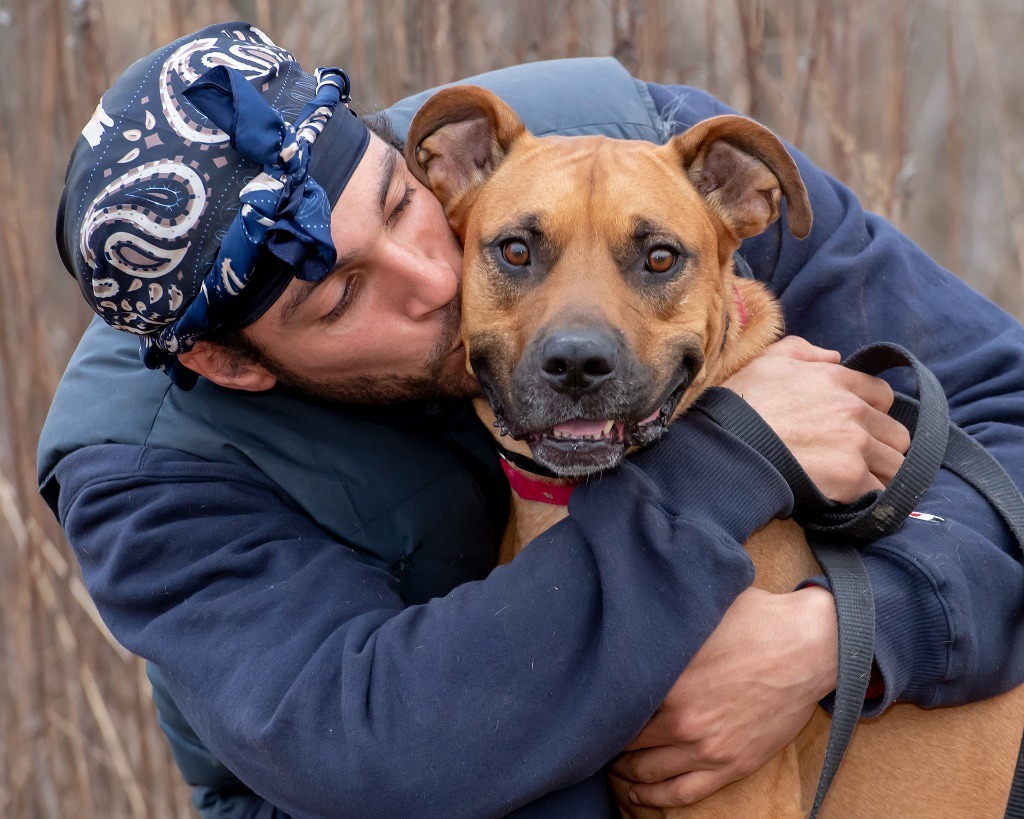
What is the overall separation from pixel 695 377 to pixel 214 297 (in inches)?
48.3

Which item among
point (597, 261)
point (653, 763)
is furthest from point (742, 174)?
point (653, 763)

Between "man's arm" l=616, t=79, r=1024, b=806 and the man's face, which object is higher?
the man's face

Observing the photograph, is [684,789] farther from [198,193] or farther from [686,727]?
[198,193]

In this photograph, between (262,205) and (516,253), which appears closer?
(262,205)

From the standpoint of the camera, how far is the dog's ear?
2873 mm

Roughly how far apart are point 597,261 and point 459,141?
0.66 metres

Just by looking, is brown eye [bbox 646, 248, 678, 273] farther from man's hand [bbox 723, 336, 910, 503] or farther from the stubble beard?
the stubble beard

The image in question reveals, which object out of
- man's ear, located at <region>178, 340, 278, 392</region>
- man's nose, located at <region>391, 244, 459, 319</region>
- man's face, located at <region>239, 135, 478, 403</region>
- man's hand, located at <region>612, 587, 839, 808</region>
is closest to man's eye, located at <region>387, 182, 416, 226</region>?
man's face, located at <region>239, 135, 478, 403</region>

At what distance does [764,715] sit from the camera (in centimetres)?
245

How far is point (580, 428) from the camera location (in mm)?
2652

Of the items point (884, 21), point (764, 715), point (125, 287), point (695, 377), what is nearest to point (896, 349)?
point (695, 377)

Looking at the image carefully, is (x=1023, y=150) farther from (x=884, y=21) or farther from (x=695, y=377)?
(x=695, y=377)

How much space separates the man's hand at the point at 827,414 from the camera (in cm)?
271

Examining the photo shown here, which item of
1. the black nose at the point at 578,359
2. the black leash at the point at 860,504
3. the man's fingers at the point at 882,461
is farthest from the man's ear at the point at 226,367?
the man's fingers at the point at 882,461
